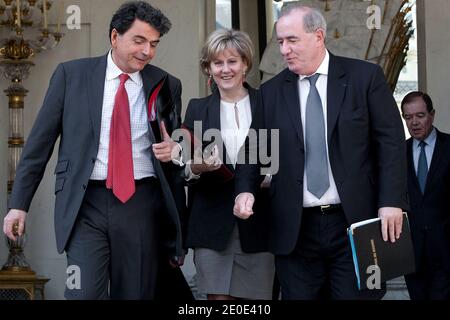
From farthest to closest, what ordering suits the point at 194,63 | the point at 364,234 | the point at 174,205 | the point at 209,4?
the point at 209,4 → the point at 194,63 → the point at 174,205 → the point at 364,234

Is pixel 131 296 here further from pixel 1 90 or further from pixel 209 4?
pixel 209 4

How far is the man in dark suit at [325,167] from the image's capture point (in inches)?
193

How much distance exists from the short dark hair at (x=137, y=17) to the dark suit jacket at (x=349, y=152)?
64 centimetres

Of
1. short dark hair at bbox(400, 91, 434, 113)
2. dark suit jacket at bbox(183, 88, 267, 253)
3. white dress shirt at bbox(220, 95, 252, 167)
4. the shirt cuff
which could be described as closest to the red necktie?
the shirt cuff

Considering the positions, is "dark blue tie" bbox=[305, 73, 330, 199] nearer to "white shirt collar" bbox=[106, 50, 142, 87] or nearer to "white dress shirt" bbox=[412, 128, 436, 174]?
"white shirt collar" bbox=[106, 50, 142, 87]

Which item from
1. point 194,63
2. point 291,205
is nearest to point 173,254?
point 291,205

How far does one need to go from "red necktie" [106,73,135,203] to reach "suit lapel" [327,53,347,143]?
2.92ft

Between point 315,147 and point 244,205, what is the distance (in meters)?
0.42

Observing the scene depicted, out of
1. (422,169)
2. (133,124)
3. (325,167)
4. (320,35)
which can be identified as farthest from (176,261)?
(422,169)

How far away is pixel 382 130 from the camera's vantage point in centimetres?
495

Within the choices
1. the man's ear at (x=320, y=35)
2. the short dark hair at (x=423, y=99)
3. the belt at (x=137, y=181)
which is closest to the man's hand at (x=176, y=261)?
the belt at (x=137, y=181)

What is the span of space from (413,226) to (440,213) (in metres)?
0.18

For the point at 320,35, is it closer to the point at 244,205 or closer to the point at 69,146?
the point at 244,205

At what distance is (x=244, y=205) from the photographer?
15.9 ft
